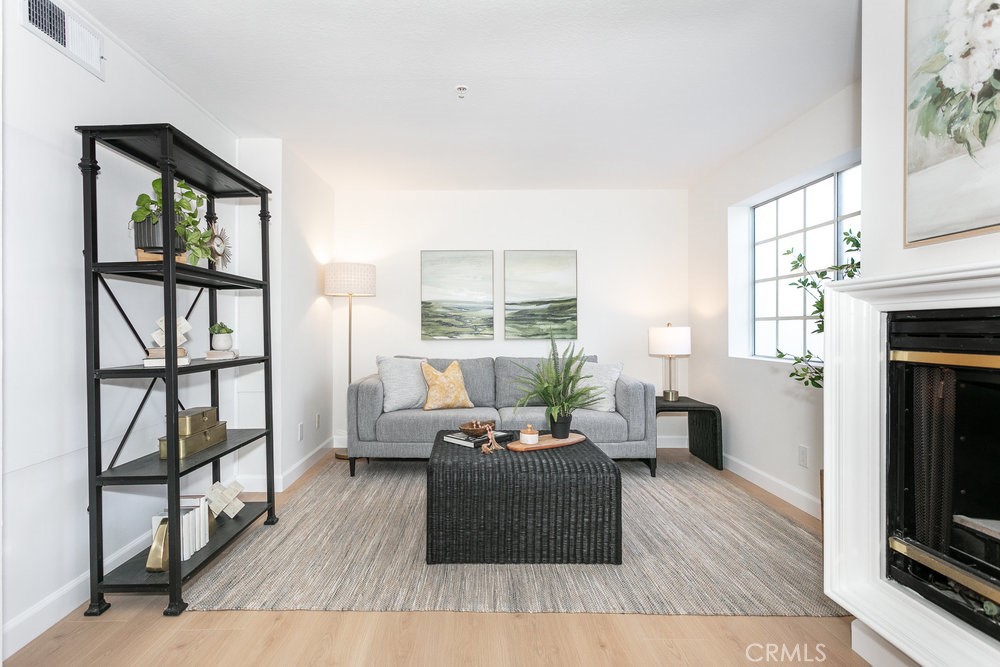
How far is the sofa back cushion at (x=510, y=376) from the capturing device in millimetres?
4223

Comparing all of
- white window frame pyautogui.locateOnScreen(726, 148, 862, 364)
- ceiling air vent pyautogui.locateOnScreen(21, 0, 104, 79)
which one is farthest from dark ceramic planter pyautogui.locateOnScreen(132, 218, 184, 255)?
white window frame pyautogui.locateOnScreen(726, 148, 862, 364)

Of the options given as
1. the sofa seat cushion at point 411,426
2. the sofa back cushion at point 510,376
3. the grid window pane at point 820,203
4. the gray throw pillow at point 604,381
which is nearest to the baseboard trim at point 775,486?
the gray throw pillow at point 604,381

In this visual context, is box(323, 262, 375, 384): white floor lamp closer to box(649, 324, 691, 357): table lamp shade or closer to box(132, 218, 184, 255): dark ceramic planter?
box(132, 218, 184, 255): dark ceramic planter

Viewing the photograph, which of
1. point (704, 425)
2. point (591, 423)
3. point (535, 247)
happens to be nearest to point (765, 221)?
point (704, 425)

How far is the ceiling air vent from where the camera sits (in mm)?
1830

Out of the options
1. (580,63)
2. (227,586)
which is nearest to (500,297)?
(580,63)

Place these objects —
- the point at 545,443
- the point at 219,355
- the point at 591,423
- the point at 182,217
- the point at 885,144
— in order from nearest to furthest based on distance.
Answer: the point at 885,144 < the point at 182,217 < the point at 219,355 < the point at 545,443 < the point at 591,423

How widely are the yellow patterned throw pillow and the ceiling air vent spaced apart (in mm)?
2651

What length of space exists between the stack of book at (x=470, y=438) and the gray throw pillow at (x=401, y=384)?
101 centimetres

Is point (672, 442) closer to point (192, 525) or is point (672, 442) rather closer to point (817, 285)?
point (817, 285)

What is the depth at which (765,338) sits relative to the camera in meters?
3.81

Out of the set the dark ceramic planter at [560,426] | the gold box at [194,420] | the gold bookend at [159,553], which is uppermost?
the gold box at [194,420]

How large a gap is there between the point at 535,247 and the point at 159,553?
3.59 m

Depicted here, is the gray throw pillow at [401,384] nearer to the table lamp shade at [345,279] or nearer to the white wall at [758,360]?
the table lamp shade at [345,279]
